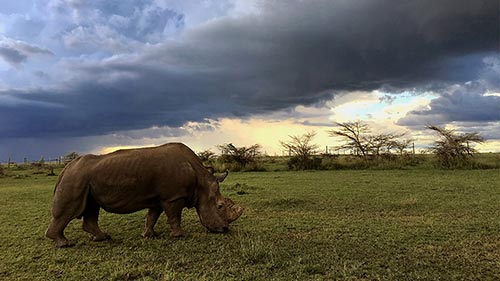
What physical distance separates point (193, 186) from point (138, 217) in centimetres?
351

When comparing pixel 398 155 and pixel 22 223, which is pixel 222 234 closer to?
pixel 22 223

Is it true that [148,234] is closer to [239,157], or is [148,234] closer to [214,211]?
[214,211]

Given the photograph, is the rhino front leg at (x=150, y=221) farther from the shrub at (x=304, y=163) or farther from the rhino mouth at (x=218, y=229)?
the shrub at (x=304, y=163)

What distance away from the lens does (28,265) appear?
6359mm

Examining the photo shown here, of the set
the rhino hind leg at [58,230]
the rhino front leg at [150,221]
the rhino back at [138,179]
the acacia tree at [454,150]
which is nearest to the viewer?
the rhino hind leg at [58,230]

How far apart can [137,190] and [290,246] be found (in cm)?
296

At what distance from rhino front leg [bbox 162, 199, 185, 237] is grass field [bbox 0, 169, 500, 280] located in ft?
0.53

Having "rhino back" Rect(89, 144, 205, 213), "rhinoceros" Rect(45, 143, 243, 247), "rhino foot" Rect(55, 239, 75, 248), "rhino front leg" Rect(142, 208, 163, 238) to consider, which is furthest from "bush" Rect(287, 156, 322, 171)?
Result: "rhino foot" Rect(55, 239, 75, 248)

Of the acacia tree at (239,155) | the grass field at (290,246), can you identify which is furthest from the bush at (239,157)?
the grass field at (290,246)

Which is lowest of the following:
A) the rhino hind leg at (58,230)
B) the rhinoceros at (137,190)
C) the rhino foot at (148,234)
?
the rhino foot at (148,234)

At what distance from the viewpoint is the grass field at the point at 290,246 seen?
5645 mm

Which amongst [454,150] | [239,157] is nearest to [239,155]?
[239,157]

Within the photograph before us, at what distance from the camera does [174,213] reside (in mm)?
7730

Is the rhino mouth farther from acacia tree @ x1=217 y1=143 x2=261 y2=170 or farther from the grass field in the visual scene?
acacia tree @ x1=217 y1=143 x2=261 y2=170
